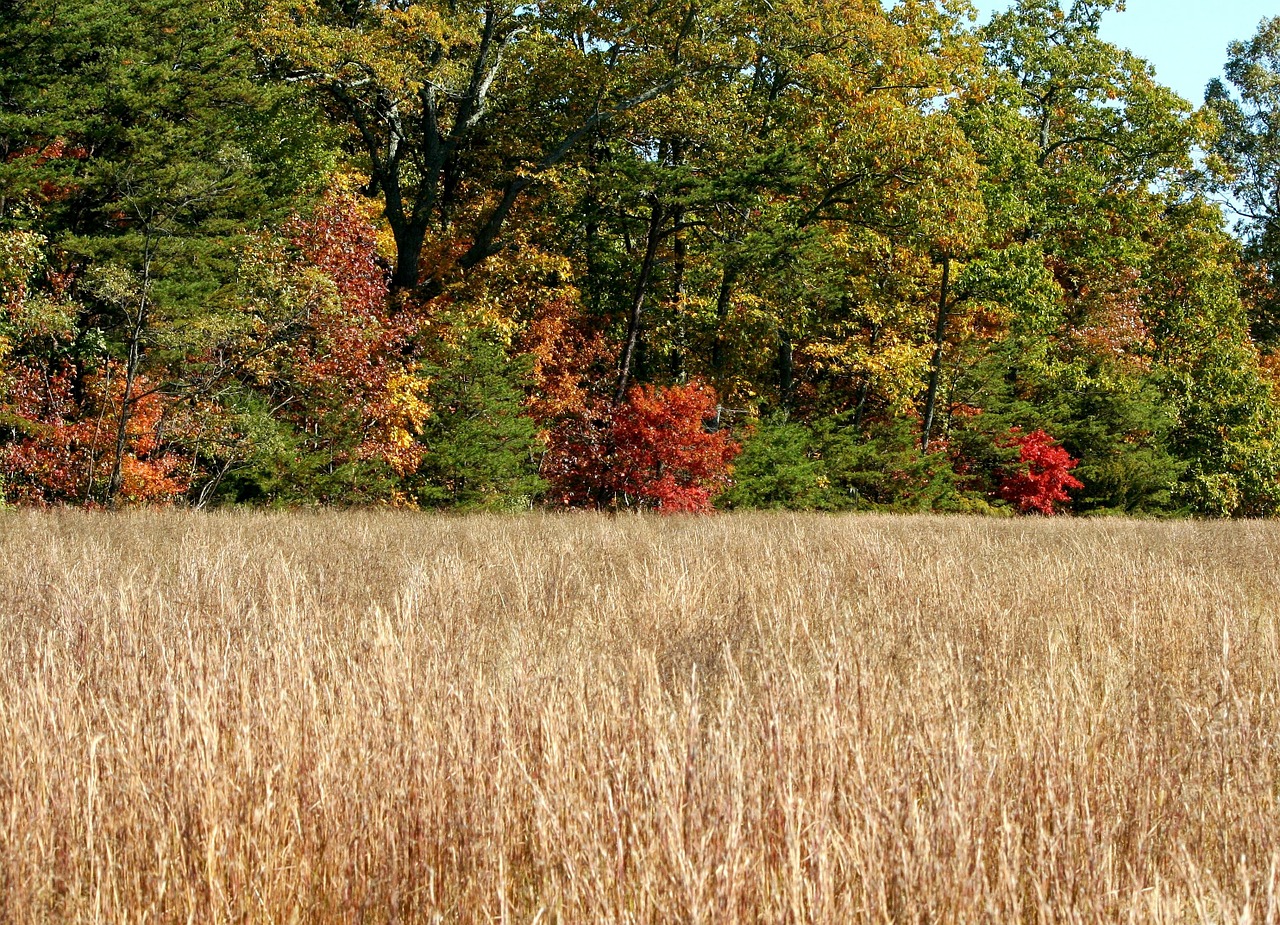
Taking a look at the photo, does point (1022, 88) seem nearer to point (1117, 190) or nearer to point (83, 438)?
point (1117, 190)

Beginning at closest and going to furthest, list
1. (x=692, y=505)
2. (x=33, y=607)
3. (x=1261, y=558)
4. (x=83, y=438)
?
(x=33, y=607) < (x=1261, y=558) < (x=83, y=438) < (x=692, y=505)

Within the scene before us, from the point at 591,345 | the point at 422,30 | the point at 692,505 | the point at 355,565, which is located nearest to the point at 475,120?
the point at 422,30

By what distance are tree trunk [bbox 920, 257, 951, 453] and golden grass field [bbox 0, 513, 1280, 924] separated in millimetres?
21486

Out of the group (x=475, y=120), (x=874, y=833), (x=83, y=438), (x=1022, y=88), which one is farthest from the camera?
(x=1022, y=88)

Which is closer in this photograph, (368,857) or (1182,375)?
(368,857)

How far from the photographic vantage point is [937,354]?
26922 mm

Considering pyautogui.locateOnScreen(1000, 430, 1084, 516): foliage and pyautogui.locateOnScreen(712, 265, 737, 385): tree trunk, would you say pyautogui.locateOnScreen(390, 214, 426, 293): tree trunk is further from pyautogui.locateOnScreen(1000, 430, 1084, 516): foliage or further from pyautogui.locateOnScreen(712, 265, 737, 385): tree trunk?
pyautogui.locateOnScreen(1000, 430, 1084, 516): foliage

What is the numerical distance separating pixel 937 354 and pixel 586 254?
28.2 feet

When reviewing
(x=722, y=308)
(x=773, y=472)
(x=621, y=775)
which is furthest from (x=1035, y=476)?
(x=621, y=775)

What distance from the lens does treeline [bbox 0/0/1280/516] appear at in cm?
1962

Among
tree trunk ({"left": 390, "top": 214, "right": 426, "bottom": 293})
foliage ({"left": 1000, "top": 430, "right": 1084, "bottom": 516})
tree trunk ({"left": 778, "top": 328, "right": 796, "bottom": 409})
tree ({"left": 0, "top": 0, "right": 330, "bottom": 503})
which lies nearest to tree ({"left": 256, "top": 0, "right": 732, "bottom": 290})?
tree trunk ({"left": 390, "top": 214, "right": 426, "bottom": 293})

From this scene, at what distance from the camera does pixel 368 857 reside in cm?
285

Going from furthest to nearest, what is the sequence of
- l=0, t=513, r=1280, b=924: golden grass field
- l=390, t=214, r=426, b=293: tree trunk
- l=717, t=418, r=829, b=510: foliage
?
l=390, t=214, r=426, b=293: tree trunk < l=717, t=418, r=829, b=510: foliage < l=0, t=513, r=1280, b=924: golden grass field

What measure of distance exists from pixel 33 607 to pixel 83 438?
14163 mm
